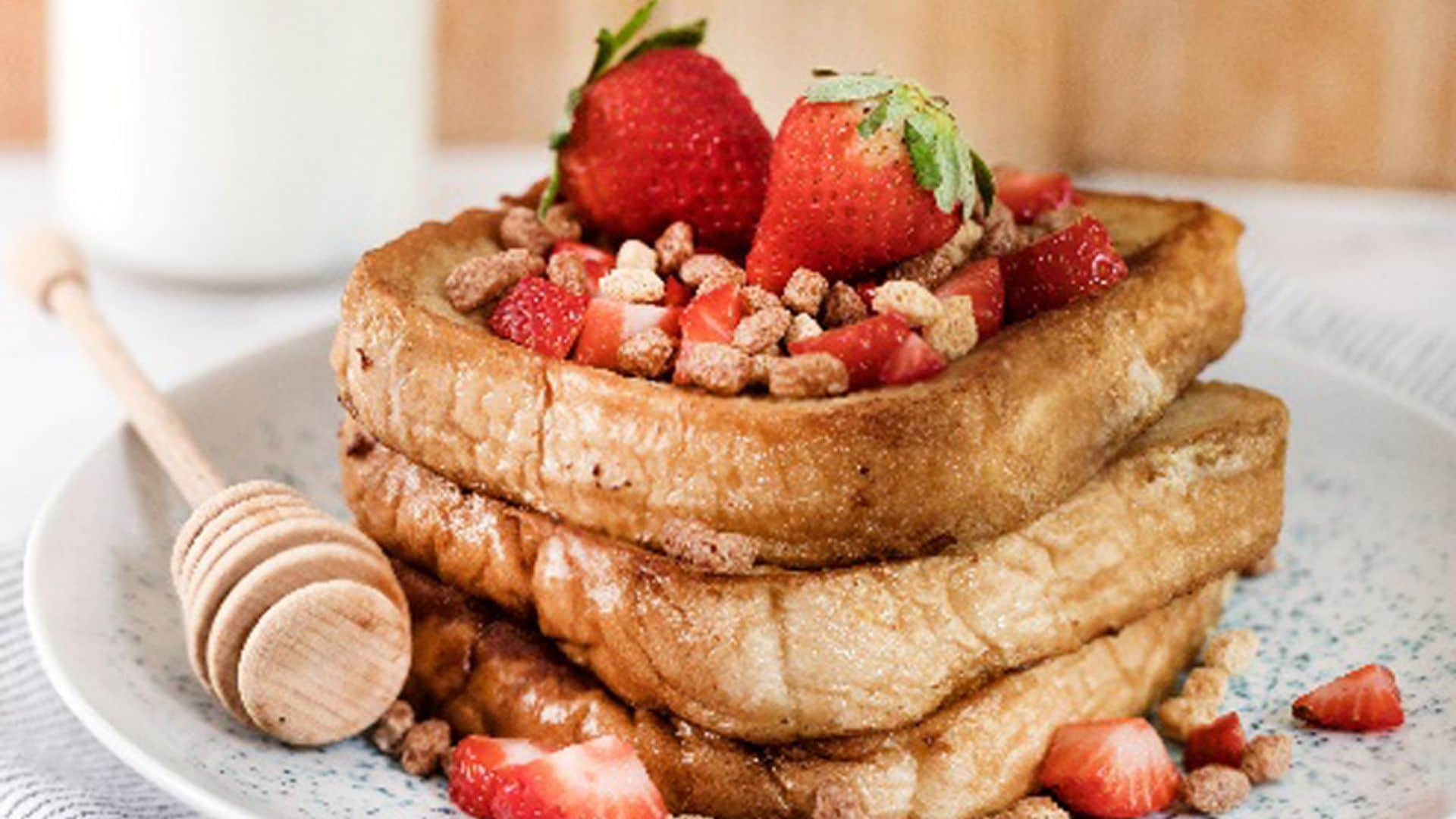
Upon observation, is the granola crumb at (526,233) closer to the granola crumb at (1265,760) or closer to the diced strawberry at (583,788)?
the diced strawberry at (583,788)

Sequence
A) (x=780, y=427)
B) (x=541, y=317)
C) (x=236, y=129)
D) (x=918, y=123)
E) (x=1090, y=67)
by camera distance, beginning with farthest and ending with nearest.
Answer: (x=1090, y=67) < (x=236, y=129) < (x=541, y=317) < (x=918, y=123) < (x=780, y=427)

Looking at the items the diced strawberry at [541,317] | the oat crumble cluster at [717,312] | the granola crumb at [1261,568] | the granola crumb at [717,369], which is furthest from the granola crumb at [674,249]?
the granola crumb at [1261,568]

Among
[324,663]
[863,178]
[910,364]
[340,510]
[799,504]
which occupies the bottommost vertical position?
[340,510]

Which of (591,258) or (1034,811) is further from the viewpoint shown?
(591,258)

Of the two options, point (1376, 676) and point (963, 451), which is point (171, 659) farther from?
point (1376, 676)

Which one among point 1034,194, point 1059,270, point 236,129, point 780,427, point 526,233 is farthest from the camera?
point 236,129

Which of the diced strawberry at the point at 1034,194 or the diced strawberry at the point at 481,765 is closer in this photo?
the diced strawberry at the point at 481,765

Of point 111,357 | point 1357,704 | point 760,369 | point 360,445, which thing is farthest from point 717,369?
point 111,357

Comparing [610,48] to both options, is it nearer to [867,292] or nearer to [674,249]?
[674,249]
